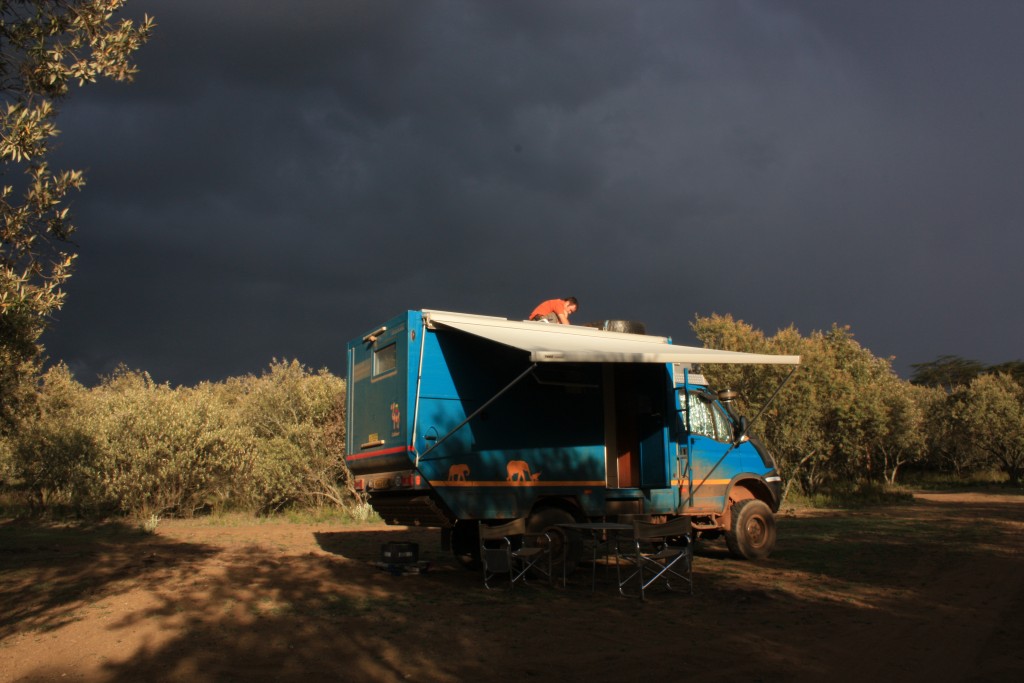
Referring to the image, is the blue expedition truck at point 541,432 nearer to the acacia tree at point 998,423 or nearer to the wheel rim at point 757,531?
the wheel rim at point 757,531

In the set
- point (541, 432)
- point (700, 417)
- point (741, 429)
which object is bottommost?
point (541, 432)

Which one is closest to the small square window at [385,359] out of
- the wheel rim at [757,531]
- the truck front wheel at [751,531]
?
the truck front wheel at [751,531]

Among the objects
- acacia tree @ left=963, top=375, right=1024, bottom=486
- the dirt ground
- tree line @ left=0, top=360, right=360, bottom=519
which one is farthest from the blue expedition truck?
acacia tree @ left=963, top=375, right=1024, bottom=486

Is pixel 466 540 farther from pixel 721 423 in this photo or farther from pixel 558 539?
pixel 721 423

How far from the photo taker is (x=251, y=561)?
1096 centimetres

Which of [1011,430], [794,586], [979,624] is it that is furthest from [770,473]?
[1011,430]

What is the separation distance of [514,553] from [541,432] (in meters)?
1.60

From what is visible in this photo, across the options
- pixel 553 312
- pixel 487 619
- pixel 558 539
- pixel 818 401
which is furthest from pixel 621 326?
pixel 818 401

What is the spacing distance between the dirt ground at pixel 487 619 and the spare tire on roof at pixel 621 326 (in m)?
3.45

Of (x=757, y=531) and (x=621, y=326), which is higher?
(x=621, y=326)

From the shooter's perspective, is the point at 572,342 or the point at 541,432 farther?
the point at 541,432

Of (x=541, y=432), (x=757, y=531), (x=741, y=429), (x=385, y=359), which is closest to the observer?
(x=385, y=359)

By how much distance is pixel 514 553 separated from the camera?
29.1 feet

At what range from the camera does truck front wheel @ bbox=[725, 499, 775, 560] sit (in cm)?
1120
